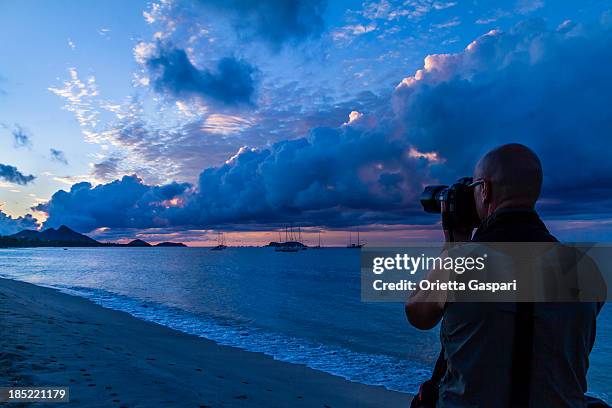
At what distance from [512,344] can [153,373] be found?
7.24 m

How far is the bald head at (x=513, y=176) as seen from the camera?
4.93 feet

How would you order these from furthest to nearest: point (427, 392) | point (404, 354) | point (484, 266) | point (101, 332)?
point (404, 354)
point (101, 332)
point (427, 392)
point (484, 266)

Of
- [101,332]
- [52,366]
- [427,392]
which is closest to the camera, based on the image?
[427,392]

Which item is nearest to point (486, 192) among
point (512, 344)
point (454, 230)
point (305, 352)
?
point (454, 230)

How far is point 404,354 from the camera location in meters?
12.6

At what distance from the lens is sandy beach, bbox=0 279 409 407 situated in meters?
5.75

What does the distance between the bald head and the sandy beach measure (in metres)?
5.44

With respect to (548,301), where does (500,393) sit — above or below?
below

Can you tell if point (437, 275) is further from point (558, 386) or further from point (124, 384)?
point (124, 384)

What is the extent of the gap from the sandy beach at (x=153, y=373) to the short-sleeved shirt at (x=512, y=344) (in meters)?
5.14

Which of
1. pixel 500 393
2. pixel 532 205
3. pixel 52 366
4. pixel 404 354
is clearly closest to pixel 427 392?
pixel 500 393

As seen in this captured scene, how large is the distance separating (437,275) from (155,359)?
871 centimetres

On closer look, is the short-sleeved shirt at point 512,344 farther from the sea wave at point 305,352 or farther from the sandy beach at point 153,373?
the sea wave at point 305,352

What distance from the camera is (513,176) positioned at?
152 centimetres
